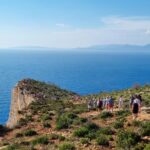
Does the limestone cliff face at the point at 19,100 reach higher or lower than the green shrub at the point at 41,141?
lower

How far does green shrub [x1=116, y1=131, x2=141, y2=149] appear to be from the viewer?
865 inches

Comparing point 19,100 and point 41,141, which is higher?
point 41,141

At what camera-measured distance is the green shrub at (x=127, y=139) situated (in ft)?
72.1

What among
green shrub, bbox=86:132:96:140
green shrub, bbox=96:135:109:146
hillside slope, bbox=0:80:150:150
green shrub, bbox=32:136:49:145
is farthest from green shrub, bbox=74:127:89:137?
green shrub, bbox=96:135:109:146

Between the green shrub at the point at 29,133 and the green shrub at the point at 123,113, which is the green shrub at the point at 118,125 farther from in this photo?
the green shrub at the point at 29,133

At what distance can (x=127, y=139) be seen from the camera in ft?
73.9

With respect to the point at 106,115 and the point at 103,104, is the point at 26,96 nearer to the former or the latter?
the point at 103,104

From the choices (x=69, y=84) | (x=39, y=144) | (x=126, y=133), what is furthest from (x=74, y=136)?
(x=69, y=84)

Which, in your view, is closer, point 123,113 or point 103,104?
point 123,113

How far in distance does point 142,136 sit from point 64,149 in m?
4.84

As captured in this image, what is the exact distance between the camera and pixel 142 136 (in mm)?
23844

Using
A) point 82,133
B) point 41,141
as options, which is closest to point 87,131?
point 82,133

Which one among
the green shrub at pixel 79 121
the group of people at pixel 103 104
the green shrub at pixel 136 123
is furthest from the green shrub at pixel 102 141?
the group of people at pixel 103 104

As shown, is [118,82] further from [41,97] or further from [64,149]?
[64,149]
